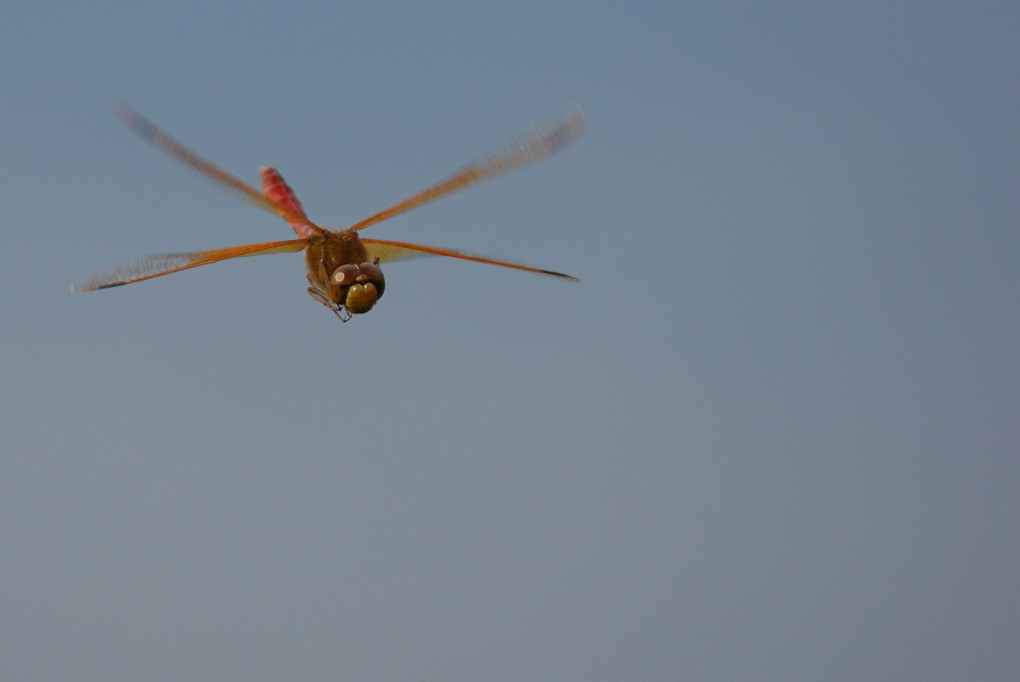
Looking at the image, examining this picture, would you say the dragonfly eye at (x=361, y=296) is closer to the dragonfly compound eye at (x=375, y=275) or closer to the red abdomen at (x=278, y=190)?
the dragonfly compound eye at (x=375, y=275)

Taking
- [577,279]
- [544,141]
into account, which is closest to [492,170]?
[544,141]

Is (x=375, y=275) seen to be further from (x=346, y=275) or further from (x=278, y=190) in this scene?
(x=278, y=190)

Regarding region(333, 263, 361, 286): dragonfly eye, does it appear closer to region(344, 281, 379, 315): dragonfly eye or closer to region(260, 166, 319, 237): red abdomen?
region(344, 281, 379, 315): dragonfly eye

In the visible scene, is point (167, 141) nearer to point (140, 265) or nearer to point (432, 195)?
point (140, 265)

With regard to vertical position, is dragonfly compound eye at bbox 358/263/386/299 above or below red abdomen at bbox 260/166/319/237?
below

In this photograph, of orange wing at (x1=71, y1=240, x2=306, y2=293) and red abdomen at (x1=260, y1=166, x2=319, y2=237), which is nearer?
orange wing at (x1=71, y1=240, x2=306, y2=293)

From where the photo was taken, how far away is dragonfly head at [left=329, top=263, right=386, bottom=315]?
114 feet

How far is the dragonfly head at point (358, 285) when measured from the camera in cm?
3484

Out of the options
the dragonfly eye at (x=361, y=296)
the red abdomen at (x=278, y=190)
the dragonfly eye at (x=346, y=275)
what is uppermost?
the red abdomen at (x=278, y=190)

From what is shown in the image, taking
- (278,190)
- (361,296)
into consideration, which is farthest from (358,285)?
(278,190)

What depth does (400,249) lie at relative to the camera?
123ft

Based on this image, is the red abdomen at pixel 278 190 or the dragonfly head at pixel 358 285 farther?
the red abdomen at pixel 278 190

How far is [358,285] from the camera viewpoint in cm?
3484

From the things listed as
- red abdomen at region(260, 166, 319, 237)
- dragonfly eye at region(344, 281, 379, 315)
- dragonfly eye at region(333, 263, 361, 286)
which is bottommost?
dragonfly eye at region(344, 281, 379, 315)
